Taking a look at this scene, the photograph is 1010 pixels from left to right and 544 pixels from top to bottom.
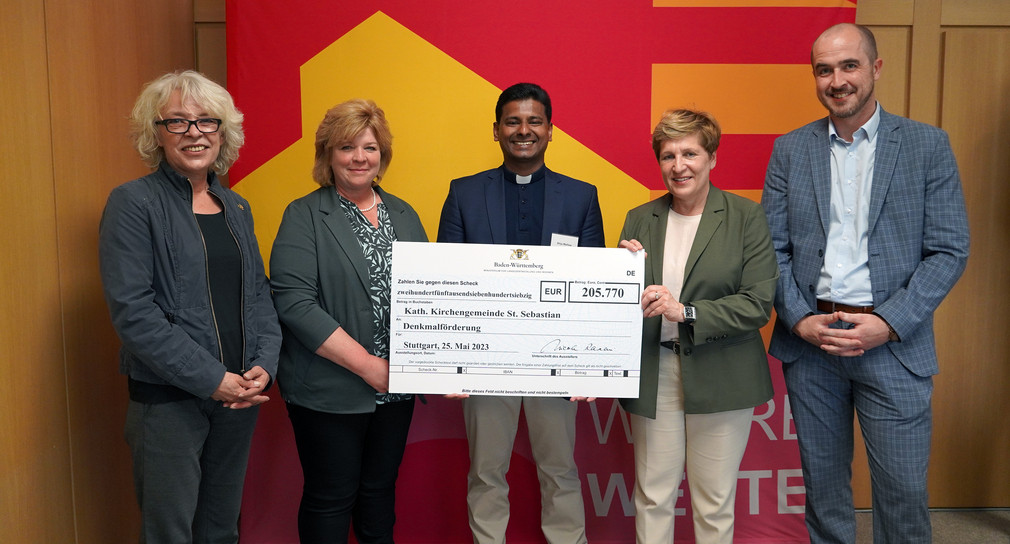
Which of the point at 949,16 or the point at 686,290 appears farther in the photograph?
the point at 949,16

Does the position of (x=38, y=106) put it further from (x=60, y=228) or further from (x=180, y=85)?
(x=180, y=85)

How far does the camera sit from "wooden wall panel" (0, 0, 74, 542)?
6.17 ft

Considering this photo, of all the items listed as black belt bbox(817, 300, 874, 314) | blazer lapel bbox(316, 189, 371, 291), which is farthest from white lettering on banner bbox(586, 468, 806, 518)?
blazer lapel bbox(316, 189, 371, 291)

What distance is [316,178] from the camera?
82.5 inches

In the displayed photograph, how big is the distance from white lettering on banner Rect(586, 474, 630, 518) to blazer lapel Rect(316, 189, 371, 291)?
1576 millimetres

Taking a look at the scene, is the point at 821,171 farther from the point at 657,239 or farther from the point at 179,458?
the point at 179,458

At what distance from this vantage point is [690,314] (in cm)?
198

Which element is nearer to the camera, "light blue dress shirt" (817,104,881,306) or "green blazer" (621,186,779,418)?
"green blazer" (621,186,779,418)

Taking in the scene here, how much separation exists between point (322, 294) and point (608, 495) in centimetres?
171

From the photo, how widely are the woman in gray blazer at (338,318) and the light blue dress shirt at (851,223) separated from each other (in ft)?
4.72

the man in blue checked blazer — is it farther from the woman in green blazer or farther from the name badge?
the name badge

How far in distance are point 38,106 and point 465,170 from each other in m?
1.56

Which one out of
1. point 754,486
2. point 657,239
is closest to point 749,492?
point 754,486

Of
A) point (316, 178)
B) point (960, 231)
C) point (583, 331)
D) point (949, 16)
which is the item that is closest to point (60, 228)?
point (316, 178)
